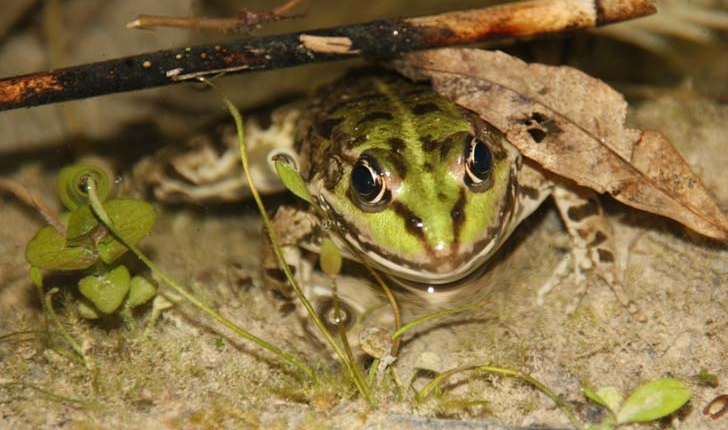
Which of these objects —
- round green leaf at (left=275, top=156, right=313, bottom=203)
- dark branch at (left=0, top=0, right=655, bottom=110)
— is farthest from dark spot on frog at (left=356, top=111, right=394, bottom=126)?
round green leaf at (left=275, top=156, right=313, bottom=203)

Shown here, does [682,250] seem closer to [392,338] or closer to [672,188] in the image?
[672,188]

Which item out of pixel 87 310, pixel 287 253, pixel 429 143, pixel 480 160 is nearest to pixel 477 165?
pixel 480 160

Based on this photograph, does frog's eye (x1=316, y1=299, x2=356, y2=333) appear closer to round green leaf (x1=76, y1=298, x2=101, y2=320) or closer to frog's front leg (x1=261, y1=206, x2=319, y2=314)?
frog's front leg (x1=261, y1=206, x2=319, y2=314)

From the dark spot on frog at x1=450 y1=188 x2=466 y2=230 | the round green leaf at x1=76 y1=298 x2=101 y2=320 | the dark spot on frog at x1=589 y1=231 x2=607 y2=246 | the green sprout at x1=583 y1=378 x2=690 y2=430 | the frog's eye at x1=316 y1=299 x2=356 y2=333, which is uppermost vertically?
the dark spot on frog at x1=450 y1=188 x2=466 y2=230

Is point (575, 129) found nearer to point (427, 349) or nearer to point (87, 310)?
point (427, 349)

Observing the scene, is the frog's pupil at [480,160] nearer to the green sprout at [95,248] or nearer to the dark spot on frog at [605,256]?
the dark spot on frog at [605,256]

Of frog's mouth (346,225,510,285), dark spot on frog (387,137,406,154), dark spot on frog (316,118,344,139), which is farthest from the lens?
dark spot on frog (316,118,344,139)
